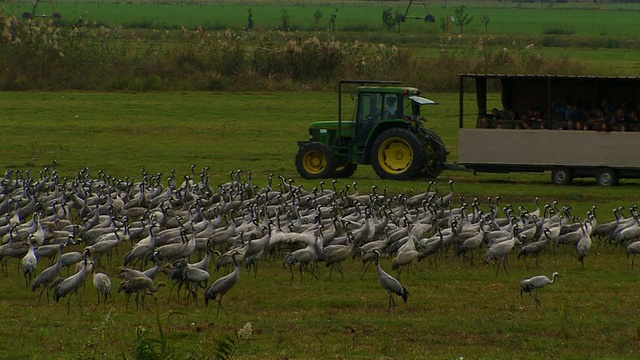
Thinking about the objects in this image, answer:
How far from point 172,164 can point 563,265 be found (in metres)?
14.2

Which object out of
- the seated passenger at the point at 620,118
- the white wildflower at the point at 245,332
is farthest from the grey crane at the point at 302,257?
the seated passenger at the point at 620,118

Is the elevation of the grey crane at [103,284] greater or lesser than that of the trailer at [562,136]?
lesser

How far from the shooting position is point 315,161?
2902 cm

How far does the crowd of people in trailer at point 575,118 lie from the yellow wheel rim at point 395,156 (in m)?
1.89

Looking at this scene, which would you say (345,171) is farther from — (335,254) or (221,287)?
(221,287)

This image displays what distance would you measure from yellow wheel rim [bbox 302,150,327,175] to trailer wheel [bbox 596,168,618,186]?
6.00 m

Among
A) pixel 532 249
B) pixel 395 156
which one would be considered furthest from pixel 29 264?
pixel 395 156

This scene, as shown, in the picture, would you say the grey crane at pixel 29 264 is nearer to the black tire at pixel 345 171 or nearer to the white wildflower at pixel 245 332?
the white wildflower at pixel 245 332

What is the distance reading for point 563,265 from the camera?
721 inches

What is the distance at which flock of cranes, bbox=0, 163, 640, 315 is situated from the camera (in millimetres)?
15984

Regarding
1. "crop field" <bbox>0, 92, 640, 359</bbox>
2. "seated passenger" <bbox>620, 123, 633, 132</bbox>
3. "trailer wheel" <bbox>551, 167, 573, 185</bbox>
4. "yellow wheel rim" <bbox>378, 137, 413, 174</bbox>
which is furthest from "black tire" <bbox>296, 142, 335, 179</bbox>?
"seated passenger" <bbox>620, 123, 633, 132</bbox>

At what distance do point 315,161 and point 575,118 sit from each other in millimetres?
5791

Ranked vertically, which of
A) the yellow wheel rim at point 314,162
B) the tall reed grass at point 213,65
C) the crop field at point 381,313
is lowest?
the crop field at point 381,313

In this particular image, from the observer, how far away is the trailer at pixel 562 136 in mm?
26641
